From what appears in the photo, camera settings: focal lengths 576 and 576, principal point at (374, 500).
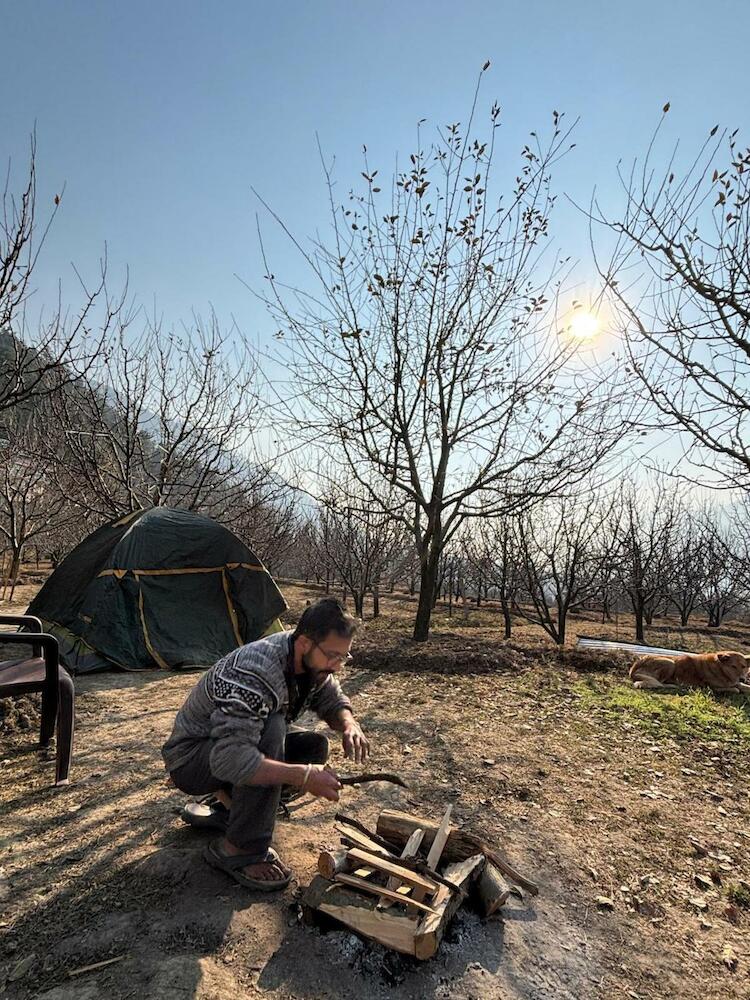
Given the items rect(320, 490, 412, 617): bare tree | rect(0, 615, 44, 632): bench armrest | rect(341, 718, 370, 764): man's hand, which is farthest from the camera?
rect(320, 490, 412, 617): bare tree

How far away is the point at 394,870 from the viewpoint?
2.32m

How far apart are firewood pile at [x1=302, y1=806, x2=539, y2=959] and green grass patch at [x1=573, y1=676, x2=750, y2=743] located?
10.5 feet

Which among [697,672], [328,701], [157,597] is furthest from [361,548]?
[328,701]

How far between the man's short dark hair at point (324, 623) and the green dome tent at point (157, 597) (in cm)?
519

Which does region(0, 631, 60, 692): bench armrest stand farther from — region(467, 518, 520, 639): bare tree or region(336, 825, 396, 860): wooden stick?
region(467, 518, 520, 639): bare tree

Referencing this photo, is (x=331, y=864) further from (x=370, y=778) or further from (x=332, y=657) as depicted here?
(x=370, y=778)

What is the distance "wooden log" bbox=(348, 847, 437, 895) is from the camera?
2.25m

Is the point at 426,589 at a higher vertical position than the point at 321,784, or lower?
higher

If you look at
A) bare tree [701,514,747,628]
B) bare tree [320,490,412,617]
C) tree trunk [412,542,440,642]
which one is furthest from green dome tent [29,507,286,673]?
bare tree [701,514,747,628]

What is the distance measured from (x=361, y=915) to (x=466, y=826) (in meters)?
1.28

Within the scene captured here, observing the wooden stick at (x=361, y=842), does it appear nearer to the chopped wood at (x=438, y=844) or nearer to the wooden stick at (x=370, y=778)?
the chopped wood at (x=438, y=844)

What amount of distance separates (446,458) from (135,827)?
6752mm

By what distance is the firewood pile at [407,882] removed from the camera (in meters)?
Result: 2.12

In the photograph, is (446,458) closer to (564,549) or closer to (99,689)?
(99,689)
